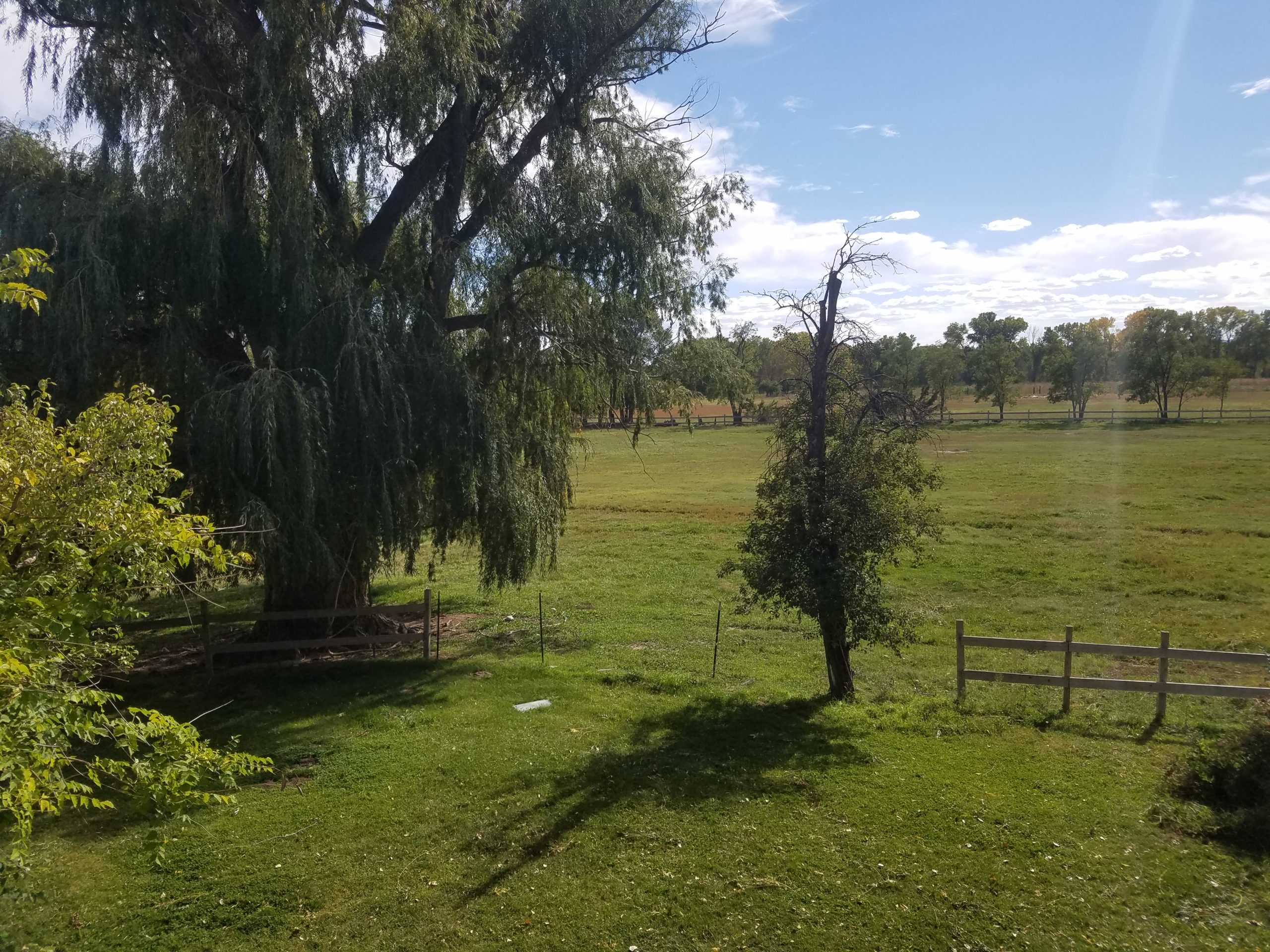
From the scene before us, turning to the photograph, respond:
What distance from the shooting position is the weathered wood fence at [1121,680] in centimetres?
1116

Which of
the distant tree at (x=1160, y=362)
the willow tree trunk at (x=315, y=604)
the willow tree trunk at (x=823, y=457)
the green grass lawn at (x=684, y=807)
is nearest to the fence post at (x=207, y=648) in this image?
the green grass lawn at (x=684, y=807)

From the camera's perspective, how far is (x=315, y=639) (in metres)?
14.8

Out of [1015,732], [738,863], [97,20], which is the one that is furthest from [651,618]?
[97,20]

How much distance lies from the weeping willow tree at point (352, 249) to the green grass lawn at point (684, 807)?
2.91m

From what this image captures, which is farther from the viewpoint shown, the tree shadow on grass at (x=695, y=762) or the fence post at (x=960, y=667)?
the fence post at (x=960, y=667)

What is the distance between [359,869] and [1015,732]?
8583mm

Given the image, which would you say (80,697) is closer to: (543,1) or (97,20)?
(97,20)

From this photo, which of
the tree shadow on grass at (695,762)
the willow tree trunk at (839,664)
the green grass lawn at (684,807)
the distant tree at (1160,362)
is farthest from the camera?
the distant tree at (1160,362)

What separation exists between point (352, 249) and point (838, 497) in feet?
29.2

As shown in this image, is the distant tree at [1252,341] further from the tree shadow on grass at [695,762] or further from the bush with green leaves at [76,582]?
the bush with green leaves at [76,582]

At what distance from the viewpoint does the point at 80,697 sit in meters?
4.39

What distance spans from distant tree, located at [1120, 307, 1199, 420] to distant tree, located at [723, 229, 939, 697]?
74.6m

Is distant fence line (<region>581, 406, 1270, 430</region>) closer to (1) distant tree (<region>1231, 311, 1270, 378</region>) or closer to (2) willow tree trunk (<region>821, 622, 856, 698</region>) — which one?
(1) distant tree (<region>1231, 311, 1270, 378</region>)

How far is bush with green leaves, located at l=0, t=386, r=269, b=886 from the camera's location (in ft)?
13.7
